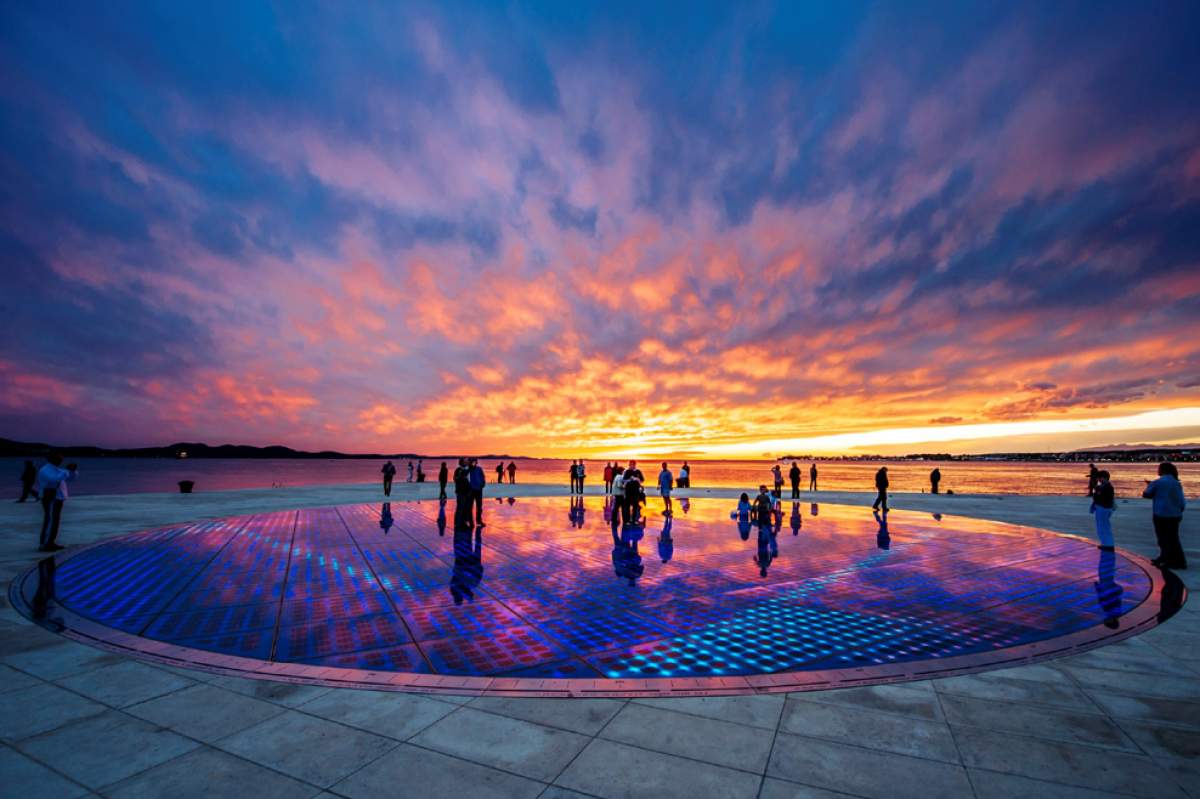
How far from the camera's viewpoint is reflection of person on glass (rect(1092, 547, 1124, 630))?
22.2 feet

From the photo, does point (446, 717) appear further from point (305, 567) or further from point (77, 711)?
point (305, 567)

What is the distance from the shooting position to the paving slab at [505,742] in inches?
136

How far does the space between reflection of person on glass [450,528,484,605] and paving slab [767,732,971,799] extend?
5336mm

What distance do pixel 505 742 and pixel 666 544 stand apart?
30.8ft

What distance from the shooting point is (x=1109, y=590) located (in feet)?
26.7

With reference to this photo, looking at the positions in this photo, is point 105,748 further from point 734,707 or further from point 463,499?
point 463,499

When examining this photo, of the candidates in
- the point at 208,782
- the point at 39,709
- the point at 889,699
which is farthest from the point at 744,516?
the point at 39,709

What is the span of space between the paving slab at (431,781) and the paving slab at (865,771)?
167 centimetres

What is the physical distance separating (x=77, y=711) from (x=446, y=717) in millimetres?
3034

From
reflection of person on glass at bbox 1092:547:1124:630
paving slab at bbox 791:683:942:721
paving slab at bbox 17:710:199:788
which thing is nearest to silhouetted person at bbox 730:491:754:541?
reflection of person on glass at bbox 1092:547:1124:630

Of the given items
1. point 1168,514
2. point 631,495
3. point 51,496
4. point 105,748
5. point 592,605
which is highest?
point 51,496

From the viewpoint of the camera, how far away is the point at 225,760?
11.5 feet

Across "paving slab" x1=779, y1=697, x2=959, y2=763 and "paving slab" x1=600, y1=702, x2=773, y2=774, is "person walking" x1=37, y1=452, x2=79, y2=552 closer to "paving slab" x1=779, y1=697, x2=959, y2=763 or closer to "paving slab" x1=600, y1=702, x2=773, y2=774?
"paving slab" x1=600, y1=702, x2=773, y2=774

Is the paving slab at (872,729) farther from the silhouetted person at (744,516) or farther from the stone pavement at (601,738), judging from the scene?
the silhouetted person at (744,516)
